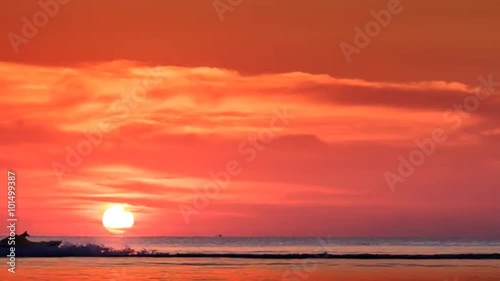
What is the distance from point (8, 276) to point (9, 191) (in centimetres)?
855

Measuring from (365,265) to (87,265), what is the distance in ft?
55.8

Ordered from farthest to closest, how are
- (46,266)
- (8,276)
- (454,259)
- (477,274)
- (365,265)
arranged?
(454,259)
(365,265)
(46,266)
(477,274)
(8,276)

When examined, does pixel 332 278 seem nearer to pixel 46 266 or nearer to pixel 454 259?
pixel 46 266

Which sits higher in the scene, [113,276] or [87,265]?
[87,265]

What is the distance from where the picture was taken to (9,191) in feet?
119

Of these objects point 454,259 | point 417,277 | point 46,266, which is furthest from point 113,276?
point 454,259

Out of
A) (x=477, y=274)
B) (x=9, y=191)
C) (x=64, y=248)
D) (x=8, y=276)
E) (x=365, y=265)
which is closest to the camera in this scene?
(x=9, y=191)

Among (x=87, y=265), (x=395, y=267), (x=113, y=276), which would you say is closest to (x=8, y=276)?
(x=113, y=276)

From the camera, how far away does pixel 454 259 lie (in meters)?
67.1

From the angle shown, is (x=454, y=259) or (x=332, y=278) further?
(x=454, y=259)

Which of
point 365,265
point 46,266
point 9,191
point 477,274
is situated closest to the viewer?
point 9,191

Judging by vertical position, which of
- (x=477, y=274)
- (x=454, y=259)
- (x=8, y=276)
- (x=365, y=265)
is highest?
(x=454, y=259)

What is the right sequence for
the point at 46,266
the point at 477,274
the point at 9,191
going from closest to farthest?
the point at 9,191 < the point at 477,274 < the point at 46,266

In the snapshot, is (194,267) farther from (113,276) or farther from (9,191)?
(9,191)
